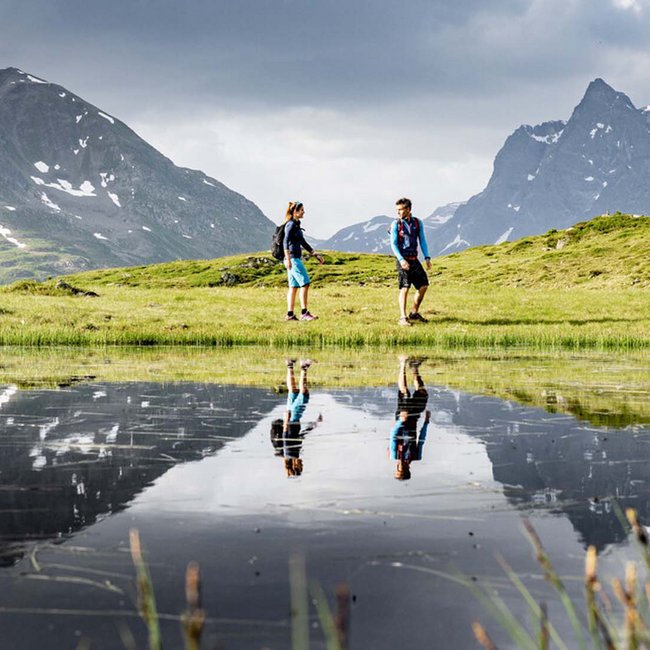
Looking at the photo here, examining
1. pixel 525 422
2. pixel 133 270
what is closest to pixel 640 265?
pixel 525 422

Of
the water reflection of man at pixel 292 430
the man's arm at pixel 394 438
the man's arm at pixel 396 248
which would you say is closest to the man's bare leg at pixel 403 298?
the man's arm at pixel 396 248

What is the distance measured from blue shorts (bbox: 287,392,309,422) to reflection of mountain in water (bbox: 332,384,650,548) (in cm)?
91

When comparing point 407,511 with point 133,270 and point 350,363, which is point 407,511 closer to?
point 350,363

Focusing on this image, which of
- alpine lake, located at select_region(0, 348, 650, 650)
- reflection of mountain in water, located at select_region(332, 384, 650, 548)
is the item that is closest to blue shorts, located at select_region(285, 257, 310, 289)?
alpine lake, located at select_region(0, 348, 650, 650)

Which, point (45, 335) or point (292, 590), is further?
point (45, 335)

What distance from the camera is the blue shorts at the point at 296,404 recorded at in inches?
438

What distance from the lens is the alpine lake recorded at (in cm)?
411

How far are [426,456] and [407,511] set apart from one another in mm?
2205

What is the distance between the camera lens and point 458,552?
5156 mm

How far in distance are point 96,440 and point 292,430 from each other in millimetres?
2227

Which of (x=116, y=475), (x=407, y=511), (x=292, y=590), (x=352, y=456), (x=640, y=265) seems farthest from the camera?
(x=640, y=265)

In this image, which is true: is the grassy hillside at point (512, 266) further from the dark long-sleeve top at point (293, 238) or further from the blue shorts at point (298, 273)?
the dark long-sleeve top at point (293, 238)

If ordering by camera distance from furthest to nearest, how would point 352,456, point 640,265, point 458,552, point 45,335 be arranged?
point 640,265 < point 45,335 < point 352,456 < point 458,552

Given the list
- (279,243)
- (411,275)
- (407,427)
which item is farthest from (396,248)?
(407,427)
